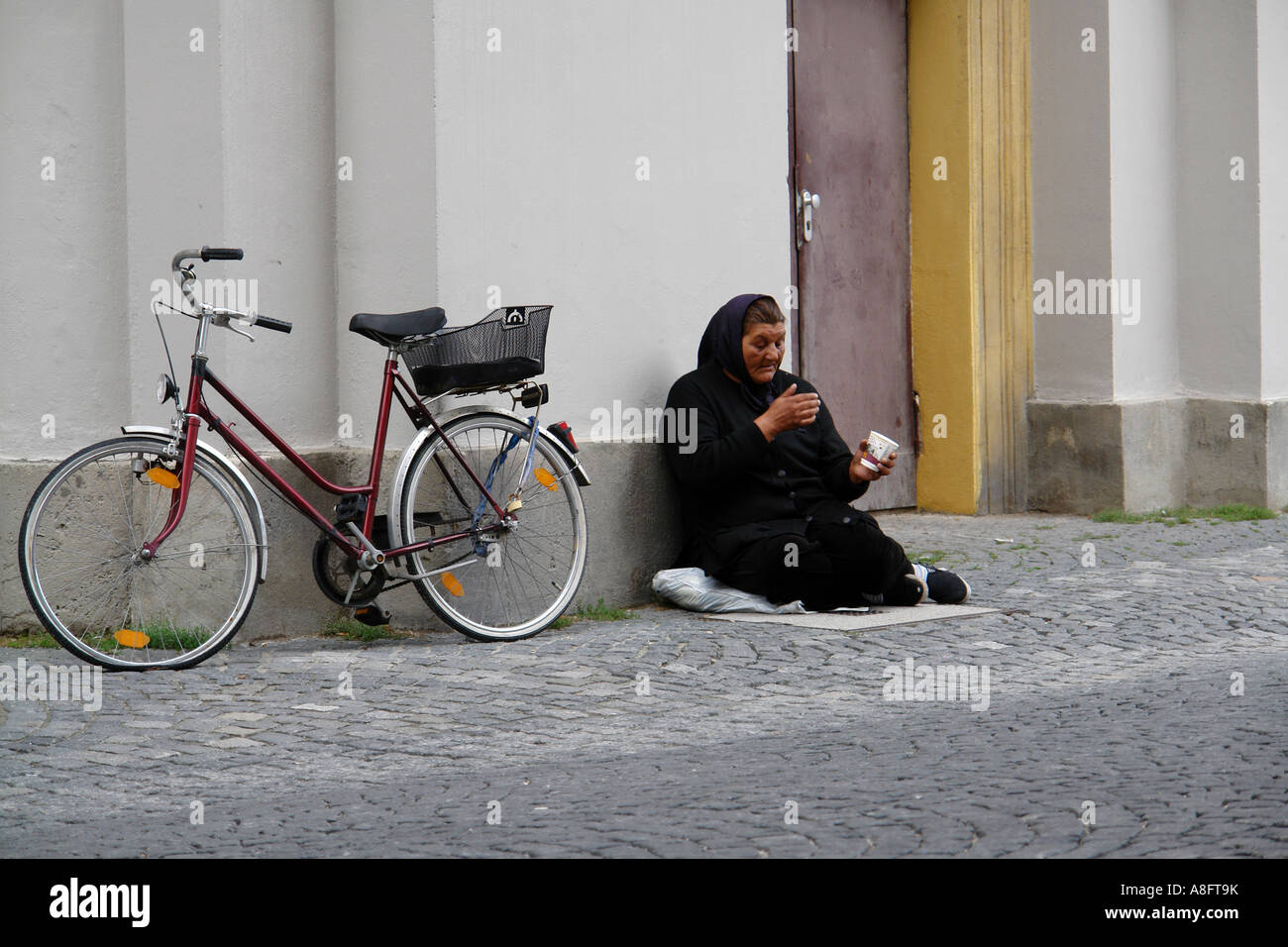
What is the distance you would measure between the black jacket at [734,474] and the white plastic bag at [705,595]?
0.27 ft

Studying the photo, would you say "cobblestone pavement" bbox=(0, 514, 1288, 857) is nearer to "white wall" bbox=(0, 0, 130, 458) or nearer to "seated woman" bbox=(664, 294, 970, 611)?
"seated woman" bbox=(664, 294, 970, 611)

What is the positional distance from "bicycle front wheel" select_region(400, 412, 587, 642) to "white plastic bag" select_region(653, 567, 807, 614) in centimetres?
55

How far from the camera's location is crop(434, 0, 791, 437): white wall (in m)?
6.55

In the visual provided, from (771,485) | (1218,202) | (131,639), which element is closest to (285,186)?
(131,639)

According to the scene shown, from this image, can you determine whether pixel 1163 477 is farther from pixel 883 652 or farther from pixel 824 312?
pixel 883 652

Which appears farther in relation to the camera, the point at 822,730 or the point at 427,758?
the point at 822,730

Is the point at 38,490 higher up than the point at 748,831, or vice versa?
the point at 38,490

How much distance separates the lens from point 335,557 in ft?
19.8

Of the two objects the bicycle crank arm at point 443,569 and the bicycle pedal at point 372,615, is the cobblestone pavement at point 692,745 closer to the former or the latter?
the bicycle pedal at point 372,615

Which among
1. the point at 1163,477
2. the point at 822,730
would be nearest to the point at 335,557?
the point at 822,730

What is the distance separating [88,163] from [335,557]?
6.17 feet
